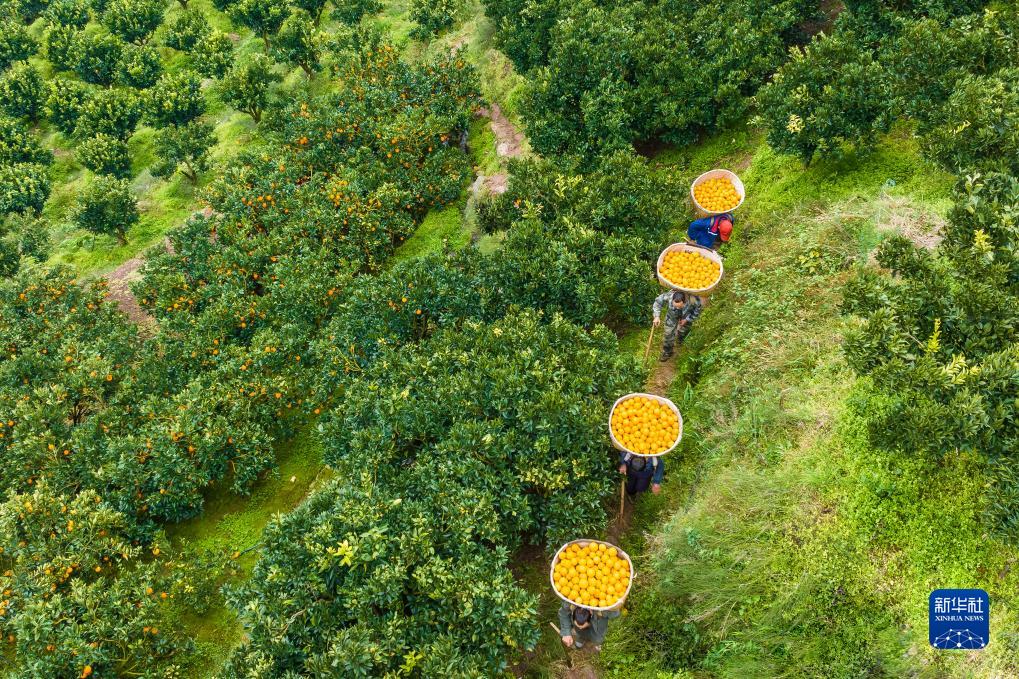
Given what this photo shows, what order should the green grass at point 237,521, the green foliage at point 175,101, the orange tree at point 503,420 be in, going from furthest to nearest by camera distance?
the green foliage at point 175,101
the green grass at point 237,521
the orange tree at point 503,420

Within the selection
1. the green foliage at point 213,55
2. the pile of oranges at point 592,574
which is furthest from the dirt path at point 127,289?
the pile of oranges at point 592,574

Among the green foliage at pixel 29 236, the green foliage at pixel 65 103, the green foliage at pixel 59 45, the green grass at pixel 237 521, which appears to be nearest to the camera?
the green grass at pixel 237 521

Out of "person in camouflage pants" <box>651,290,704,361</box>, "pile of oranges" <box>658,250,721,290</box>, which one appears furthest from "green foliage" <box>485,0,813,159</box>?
"person in camouflage pants" <box>651,290,704,361</box>

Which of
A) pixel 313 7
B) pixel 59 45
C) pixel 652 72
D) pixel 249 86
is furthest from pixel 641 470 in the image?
pixel 59 45

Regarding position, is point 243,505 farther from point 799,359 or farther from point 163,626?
point 799,359

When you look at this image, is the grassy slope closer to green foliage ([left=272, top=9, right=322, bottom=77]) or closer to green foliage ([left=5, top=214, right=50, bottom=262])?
green foliage ([left=272, top=9, right=322, bottom=77])

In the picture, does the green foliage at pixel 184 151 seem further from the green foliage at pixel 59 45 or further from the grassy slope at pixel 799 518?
the grassy slope at pixel 799 518

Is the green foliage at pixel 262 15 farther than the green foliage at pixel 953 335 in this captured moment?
Yes

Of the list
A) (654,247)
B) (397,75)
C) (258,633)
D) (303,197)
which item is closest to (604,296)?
(654,247)
